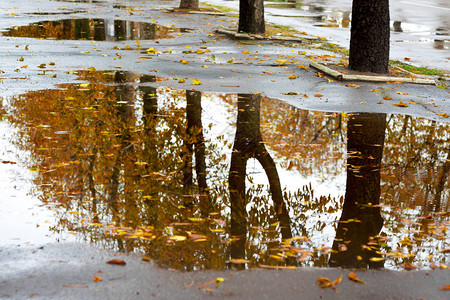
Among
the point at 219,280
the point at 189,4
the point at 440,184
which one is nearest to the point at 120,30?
the point at 189,4

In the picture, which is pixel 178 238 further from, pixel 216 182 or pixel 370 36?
pixel 370 36

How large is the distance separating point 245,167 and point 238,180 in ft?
1.22

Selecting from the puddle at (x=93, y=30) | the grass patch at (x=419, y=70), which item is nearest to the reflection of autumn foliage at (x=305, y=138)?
the grass patch at (x=419, y=70)

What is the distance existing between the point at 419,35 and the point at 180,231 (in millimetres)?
15546

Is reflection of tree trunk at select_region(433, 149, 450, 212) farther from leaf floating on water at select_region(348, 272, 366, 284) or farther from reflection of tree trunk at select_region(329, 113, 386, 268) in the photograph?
leaf floating on water at select_region(348, 272, 366, 284)

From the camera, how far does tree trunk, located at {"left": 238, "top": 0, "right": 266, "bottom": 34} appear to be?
15195 mm

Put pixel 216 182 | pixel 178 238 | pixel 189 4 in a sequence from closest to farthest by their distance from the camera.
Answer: pixel 178 238 → pixel 216 182 → pixel 189 4

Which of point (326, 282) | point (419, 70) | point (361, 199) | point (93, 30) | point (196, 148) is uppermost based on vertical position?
point (93, 30)

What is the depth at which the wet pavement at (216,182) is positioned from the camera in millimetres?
3549

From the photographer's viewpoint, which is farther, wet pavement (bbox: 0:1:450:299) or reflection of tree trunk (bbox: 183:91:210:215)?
reflection of tree trunk (bbox: 183:91:210:215)

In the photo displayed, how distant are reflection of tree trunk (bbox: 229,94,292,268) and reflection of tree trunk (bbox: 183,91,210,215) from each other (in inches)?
9.5

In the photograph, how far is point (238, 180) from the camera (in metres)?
5.20

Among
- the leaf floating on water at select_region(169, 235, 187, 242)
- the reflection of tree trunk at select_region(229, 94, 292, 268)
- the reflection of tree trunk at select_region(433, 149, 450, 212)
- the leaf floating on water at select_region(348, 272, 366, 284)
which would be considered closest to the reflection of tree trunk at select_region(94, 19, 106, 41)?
the reflection of tree trunk at select_region(229, 94, 292, 268)

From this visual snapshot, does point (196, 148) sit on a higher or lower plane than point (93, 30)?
lower
